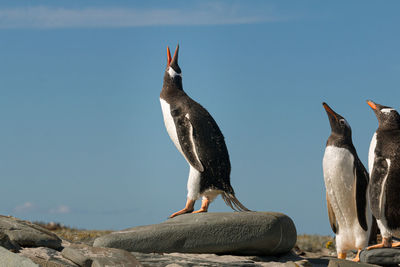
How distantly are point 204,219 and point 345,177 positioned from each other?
2.36 metres

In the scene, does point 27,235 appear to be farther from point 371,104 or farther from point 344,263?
point 371,104

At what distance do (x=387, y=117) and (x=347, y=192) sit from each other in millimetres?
1355

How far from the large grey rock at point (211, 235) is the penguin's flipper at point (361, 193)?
1.18 metres

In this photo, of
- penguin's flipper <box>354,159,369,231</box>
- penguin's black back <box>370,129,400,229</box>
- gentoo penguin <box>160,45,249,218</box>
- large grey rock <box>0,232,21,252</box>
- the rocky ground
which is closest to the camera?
the rocky ground

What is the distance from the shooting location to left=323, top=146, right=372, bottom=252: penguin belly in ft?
29.4

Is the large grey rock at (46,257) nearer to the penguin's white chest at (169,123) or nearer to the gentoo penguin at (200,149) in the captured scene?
the gentoo penguin at (200,149)

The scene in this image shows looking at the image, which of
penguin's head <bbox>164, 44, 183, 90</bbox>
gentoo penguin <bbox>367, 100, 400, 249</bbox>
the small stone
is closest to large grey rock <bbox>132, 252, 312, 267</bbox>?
the small stone

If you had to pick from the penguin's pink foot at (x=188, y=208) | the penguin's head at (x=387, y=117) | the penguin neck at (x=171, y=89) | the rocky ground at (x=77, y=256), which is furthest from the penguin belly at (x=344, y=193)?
the penguin neck at (x=171, y=89)

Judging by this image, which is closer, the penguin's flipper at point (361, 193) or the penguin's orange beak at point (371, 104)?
the penguin's flipper at point (361, 193)

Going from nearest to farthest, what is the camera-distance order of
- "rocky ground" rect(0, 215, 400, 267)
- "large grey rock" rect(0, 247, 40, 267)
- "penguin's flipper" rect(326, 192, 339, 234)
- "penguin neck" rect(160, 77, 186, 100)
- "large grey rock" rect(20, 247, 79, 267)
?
"large grey rock" rect(0, 247, 40, 267), "large grey rock" rect(20, 247, 79, 267), "rocky ground" rect(0, 215, 400, 267), "penguin's flipper" rect(326, 192, 339, 234), "penguin neck" rect(160, 77, 186, 100)

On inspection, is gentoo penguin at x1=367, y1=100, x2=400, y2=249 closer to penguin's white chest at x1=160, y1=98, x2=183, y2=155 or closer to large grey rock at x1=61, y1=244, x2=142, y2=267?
penguin's white chest at x1=160, y1=98, x2=183, y2=155

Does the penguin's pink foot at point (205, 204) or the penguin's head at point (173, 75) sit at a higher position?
the penguin's head at point (173, 75)

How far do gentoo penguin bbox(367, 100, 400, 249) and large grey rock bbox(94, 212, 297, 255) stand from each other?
4.86ft

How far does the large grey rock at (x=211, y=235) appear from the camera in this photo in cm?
835
